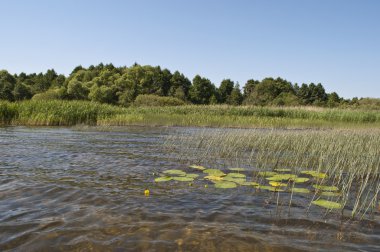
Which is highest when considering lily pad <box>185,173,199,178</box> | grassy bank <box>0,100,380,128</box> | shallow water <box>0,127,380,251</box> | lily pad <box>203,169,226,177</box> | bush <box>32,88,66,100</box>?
bush <box>32,88,66,100</box>

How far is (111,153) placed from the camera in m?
9.83

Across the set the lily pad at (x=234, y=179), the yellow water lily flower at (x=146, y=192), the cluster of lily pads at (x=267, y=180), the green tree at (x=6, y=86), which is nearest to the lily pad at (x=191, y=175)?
the cluster of lily pads at (x=267, y=180)

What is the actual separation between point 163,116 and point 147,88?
131 feet

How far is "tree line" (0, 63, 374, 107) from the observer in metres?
55.4

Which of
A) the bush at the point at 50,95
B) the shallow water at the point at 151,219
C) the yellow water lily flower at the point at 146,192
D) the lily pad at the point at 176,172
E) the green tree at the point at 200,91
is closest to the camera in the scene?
the shallow water at the point at 151,219

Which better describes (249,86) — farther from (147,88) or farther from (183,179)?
(183,179)

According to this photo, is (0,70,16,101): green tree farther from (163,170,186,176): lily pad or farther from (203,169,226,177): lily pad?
(203,169,226,177): lily pad

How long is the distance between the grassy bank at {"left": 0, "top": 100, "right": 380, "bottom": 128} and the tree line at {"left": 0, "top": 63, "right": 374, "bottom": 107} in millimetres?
26726

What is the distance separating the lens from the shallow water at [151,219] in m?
3.52

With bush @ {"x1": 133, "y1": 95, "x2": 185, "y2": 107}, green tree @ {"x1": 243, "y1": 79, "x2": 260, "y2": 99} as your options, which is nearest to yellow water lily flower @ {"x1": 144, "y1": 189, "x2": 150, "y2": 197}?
bush @ {"x1": 133, "y1": 95, "x2": 185, "y2": 107}

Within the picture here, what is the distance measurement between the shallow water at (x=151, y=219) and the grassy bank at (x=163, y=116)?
602 inches

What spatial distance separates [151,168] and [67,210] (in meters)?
3.22

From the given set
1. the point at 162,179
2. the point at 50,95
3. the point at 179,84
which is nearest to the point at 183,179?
the point at 162,179

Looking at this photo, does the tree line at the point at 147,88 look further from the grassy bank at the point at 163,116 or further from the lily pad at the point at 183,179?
the lily pad at the point at 183,179
